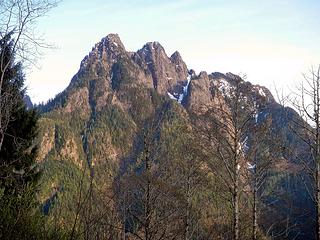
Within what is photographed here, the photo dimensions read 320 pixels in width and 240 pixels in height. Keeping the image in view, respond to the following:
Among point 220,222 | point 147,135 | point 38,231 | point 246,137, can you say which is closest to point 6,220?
point 38,231

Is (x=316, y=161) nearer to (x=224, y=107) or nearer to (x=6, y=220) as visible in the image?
(x=224, y=107)

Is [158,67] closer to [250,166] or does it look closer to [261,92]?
[261,92]

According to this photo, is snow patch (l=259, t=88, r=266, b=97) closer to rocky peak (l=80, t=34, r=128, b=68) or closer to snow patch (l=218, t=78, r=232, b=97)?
snow patch (l=218, t=78, r=232, b=97)

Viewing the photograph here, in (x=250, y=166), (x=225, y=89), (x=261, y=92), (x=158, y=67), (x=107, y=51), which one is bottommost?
(x=250, y=166)

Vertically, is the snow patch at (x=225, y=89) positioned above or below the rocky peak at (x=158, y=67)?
below

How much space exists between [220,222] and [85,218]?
14.0 metres

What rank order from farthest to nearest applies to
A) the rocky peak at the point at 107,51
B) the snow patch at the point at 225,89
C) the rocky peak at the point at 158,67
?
the rocky peak at the point at 158,67 < the rocky peak at the point at 107,51 < the snow patch at the point at 225,89

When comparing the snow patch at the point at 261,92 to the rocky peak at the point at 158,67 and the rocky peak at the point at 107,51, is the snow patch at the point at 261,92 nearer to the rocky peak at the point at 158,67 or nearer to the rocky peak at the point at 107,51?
the rocky peak at the point at 107,51

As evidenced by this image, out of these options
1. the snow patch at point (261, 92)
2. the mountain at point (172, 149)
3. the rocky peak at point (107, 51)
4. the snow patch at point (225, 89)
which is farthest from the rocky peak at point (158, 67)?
the snow patch at point (225, 89)

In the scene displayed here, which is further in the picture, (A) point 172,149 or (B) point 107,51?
(B) point 107,51

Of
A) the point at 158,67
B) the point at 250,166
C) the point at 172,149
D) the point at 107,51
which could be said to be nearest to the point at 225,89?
the point at 250,166

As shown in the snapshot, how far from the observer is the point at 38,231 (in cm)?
425

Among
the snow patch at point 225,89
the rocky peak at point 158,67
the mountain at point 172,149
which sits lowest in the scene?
the mountain at point 172,149

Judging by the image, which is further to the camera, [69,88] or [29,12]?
[69,88]
